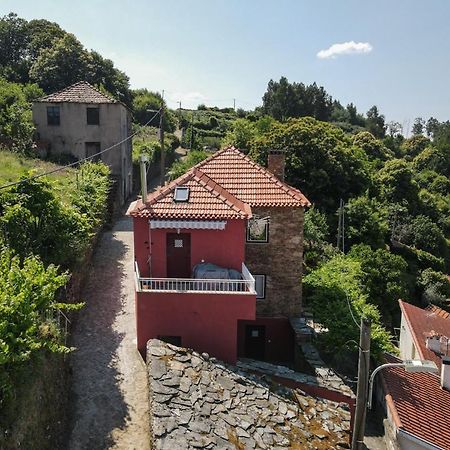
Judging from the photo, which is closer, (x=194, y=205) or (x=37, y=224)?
(x=37, y=224)

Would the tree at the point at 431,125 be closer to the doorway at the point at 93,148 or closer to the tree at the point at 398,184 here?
the tree at the point at 398,184

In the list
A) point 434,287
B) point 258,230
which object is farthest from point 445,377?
point 434,287

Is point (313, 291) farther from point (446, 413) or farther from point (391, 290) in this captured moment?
point (391, 290)

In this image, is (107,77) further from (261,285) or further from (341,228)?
(261,285)

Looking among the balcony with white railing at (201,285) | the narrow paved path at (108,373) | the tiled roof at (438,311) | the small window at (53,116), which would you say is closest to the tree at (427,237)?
the tiled roof at (438,311)

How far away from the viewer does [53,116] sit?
36562 mm

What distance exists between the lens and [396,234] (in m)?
52.0

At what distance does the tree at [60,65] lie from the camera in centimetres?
5825

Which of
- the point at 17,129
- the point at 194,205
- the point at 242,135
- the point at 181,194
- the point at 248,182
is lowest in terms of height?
the point at 194,205

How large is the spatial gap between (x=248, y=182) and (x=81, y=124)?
1946 centimetres

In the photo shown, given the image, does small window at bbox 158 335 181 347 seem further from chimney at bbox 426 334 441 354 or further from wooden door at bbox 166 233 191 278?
chimney at bbox 426 334 441 354

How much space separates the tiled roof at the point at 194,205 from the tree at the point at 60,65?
152 feet

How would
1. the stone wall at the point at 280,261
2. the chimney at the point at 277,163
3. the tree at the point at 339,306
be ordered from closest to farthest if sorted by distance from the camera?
the tree at the point at 339,306 < the stone wall at the point at 280,261 < the chimney at the point at 277,163

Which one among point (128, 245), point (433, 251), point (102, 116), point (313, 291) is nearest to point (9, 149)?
point (102, 116)
